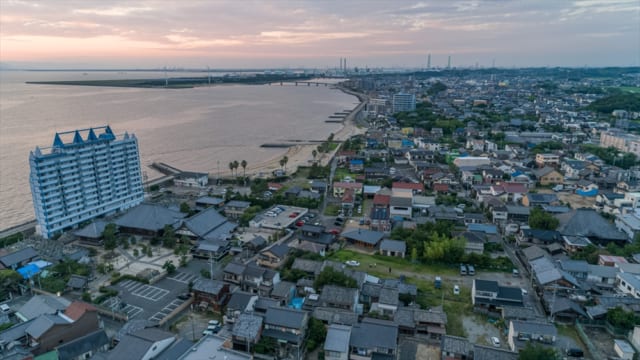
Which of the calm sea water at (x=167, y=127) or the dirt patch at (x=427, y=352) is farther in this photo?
the calm sea water at (x=167, y=127)

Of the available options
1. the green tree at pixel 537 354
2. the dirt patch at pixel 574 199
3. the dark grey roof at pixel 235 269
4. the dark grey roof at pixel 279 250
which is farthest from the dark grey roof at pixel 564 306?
the dirt patch at pixel 574 199

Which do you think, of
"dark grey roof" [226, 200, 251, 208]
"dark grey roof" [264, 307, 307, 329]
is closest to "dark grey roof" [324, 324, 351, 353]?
"dark grey roof" [264, 307, 307, 329]

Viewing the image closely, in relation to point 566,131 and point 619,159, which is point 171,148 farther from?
point 566,131

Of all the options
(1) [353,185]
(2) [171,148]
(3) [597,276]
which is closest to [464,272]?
(3) [597,276]

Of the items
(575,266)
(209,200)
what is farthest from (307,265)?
(575,266)

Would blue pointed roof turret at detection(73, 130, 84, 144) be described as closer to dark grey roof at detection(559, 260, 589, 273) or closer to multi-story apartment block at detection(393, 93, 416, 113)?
dark grey roof at detection(559, 260, 589, 273)

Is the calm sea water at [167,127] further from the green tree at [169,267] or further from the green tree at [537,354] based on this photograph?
the green tree at [537,354]
